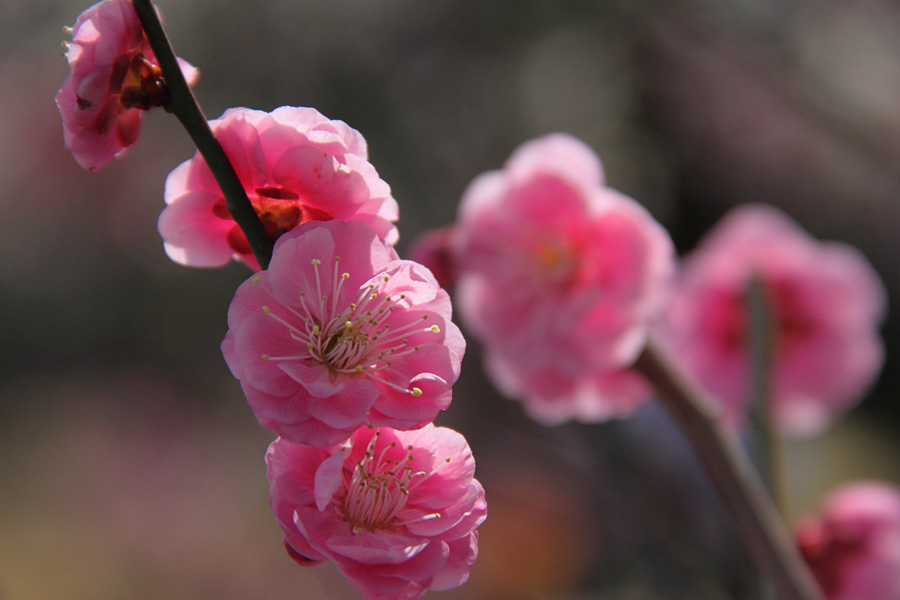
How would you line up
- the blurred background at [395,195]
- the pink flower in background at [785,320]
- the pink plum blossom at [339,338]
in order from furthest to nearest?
the blurred background at [395,195] → the pink flower in background at [785,320] → the pink plum blossom at [339,338]

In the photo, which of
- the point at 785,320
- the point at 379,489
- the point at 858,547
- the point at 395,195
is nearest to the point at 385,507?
the point at 379,489

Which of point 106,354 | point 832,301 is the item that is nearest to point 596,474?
point 832,301

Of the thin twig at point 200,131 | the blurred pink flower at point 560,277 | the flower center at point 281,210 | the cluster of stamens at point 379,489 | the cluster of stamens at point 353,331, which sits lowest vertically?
the blurred pink flower at point 560,277

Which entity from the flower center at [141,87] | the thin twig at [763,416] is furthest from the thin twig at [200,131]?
the thin twig at [763,416]

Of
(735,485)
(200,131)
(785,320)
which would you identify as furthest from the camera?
(785,320)

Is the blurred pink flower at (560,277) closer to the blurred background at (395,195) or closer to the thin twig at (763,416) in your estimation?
the thin twig at (763,416)

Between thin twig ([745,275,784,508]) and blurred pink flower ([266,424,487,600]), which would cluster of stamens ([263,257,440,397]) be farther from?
thin twig ([745,275,784,508])

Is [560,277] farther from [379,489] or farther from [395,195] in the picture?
[395,195]
